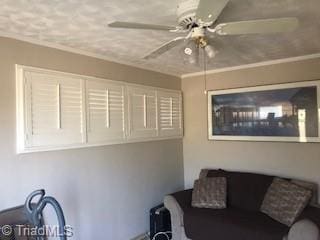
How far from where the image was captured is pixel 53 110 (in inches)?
102

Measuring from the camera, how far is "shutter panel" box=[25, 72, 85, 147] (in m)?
2.43

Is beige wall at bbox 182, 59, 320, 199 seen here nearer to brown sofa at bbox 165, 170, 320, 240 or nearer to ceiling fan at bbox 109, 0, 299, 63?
brown sofa at bbox 165, 170, 320, 240

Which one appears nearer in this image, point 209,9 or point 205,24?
point 209,9

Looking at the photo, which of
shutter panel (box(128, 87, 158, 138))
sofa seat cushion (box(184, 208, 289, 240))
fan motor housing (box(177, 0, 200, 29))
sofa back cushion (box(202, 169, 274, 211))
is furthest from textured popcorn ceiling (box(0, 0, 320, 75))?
sofa seat cushion (box(184, 208, 289, 240))

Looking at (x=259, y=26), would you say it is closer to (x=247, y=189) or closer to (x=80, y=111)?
(x=80, y=111)

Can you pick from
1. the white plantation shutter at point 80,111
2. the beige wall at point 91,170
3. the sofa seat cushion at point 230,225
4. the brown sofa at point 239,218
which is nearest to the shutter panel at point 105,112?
the white plantation shutter at point 80,111

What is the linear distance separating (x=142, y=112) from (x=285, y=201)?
1982 mm

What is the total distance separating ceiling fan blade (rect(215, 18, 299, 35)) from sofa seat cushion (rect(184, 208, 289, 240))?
187 centimetres

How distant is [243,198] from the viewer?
129 inches

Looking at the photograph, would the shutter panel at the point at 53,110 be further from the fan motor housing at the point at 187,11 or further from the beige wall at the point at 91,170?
the fan motor housing at the point at 187,11

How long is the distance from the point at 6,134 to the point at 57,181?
2.20 ft

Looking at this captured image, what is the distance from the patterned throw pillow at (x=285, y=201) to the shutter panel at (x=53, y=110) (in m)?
2.14

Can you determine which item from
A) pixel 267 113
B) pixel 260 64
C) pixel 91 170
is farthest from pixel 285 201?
pixel 91 170

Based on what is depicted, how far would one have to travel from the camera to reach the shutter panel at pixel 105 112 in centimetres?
296
